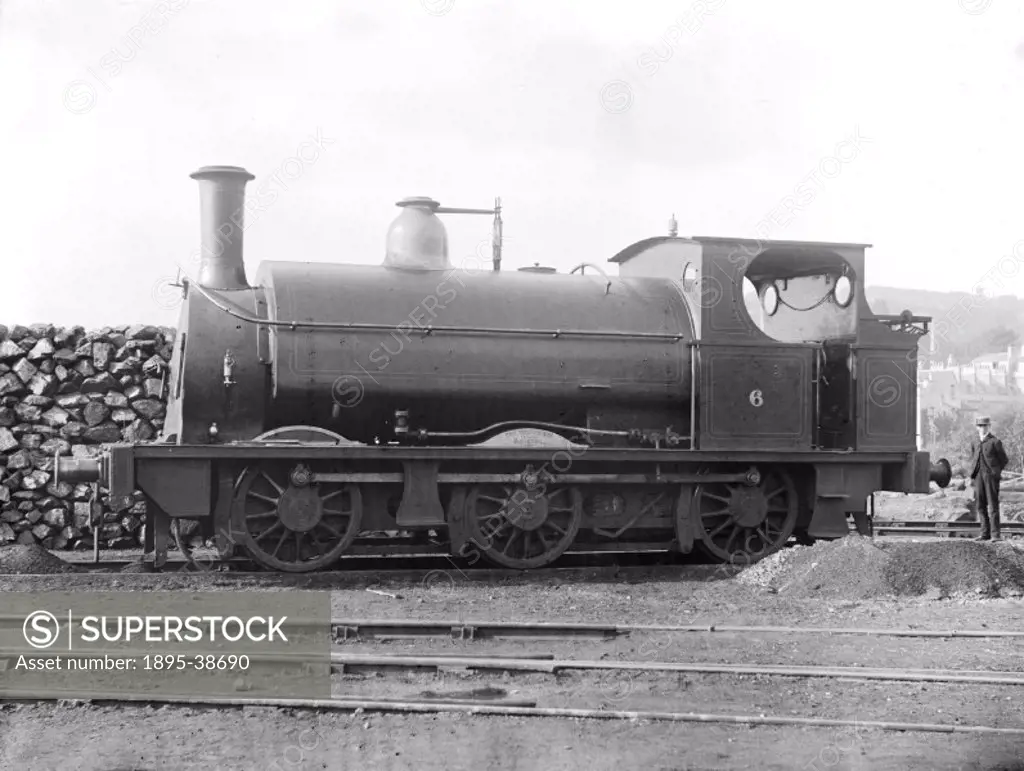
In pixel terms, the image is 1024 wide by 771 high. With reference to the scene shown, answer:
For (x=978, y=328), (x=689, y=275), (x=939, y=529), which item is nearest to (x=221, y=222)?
(x=689, y=275)

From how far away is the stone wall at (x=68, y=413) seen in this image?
12.5 metres

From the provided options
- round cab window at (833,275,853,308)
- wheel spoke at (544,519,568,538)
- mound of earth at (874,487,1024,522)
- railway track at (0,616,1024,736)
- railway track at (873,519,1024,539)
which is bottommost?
mound of earth at (874,487,1024,522)

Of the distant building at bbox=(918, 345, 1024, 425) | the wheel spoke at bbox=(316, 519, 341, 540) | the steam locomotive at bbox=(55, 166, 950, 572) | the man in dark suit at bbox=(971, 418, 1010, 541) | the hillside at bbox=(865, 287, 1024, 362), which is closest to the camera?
the steam locomotive at bbox=(55, 166, 950, 572)

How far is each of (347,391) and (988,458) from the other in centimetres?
755

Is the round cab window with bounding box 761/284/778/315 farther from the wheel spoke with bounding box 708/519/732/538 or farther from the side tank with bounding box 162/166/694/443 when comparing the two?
the wheel spoke with bounding box 708/519/732/538

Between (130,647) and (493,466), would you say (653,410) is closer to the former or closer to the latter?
(493,466)

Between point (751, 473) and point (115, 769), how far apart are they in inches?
282

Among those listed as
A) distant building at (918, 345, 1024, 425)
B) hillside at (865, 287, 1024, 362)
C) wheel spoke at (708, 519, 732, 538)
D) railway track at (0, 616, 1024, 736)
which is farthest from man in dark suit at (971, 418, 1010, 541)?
distant building at (918, 345, 1024, 425)

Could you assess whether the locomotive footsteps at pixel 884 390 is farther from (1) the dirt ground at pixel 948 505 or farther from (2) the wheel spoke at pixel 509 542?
(1) the dirt ground at pixel 948 505

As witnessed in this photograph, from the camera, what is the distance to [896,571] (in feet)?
31.0

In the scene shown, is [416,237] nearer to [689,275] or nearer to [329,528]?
[689,275]

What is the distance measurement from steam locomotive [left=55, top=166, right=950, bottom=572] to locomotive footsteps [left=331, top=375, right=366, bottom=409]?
24mm

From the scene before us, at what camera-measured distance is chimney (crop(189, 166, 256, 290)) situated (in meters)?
10.3

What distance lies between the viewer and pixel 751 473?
10.8 metres
